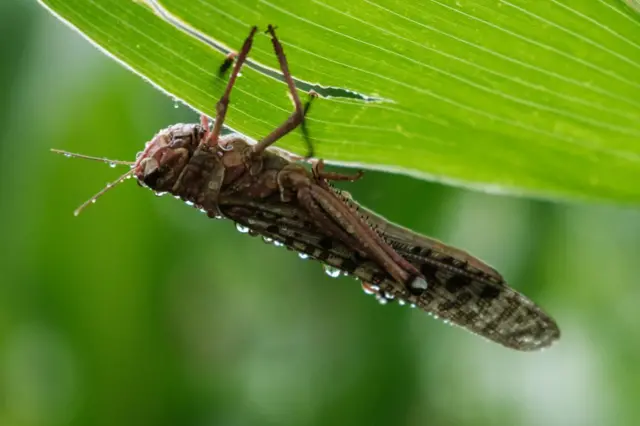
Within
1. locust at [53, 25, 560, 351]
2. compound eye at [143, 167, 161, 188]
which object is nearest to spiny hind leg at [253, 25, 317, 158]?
locust at [53, 25, 560, 351]

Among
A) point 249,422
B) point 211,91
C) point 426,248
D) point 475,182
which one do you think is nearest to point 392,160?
point 475,182

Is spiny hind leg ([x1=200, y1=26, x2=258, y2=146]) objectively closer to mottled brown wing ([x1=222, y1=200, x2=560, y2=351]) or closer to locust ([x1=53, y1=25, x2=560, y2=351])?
locust ([x1=53, y1=25, x2=560, y2=351])

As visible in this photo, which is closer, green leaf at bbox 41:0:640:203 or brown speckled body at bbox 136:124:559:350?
→ green leaf at bbox 41:0:640:203

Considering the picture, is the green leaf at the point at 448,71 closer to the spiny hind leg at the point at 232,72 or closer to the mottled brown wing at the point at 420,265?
the spiny hind leg at the point at 232,72

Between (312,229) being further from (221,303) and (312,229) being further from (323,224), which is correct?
(221,303)

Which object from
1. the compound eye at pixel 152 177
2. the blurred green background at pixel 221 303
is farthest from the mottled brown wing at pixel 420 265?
the blurred green background at pixel 221 303

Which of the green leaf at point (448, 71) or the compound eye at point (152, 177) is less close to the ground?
the green leaf at point (448, 71)

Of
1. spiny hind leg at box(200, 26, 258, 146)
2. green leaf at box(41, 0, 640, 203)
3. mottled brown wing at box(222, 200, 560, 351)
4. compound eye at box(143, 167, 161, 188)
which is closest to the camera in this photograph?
green leaf at box(41, 0, 640, 203)
